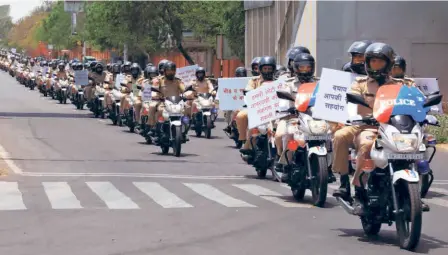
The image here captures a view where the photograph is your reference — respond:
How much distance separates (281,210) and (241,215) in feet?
2.56

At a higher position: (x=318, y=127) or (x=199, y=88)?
(x=318, y=127)

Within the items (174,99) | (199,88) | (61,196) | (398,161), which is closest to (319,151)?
(398,161)

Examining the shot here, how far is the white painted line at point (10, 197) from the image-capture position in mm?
13480

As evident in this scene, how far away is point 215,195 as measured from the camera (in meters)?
15.0

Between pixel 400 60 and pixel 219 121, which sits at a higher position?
pixel 400 60

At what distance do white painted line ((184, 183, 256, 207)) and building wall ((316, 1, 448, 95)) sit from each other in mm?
21891

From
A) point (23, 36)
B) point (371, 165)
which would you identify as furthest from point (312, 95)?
point (23, 36)

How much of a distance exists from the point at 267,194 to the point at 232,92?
558cm

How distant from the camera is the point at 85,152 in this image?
23.0m

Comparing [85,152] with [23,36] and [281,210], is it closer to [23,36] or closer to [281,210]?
[281,210]

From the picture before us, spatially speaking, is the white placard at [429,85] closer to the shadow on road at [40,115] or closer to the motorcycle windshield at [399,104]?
the motorcycle windshield at [399,104]

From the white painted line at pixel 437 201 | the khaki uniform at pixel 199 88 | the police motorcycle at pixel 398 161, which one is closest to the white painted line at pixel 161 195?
the white painted line at pixel 437 201

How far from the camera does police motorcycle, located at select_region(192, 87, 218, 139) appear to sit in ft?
94.5

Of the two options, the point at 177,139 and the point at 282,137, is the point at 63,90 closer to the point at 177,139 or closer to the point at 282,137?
the point at 177,139
